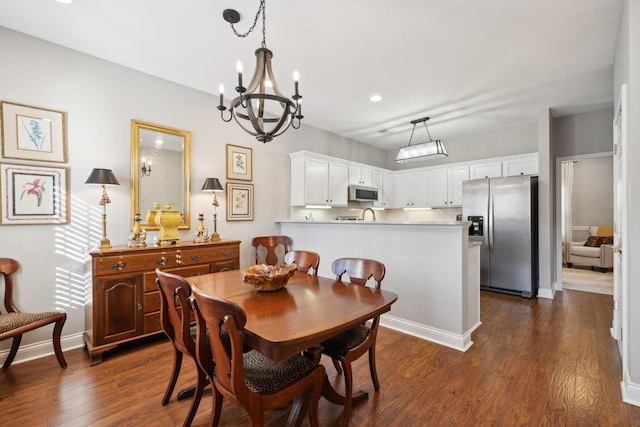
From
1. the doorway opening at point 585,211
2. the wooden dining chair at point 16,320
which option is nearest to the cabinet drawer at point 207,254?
the wooden dining chair at point 16,320

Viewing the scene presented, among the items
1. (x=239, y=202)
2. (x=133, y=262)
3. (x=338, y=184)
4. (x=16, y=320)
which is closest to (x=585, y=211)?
(x=338, y=184)

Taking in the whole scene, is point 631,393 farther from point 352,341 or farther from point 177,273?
point 177,273

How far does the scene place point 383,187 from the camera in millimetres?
6195

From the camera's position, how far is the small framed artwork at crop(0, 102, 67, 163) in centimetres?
246

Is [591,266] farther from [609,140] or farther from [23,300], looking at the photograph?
[23,300]

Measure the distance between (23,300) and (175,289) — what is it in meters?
2.05

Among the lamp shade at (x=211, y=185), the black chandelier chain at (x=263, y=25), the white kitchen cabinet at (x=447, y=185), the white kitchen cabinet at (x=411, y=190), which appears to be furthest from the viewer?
the white kitchen cabinet at (x=411, y=190)

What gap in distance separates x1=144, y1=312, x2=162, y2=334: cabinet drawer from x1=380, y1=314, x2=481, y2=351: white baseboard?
2323mm

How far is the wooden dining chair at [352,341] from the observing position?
1.71 meters

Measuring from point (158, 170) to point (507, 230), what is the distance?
4.96m

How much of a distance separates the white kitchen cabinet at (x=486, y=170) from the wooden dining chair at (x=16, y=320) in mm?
5931

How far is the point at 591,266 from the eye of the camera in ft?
20.2

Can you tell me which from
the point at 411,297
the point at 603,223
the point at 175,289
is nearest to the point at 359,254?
the point at 411,297

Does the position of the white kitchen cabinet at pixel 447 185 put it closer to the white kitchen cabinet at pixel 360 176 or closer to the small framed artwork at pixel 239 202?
the white kitchen cabinet at pixel 360 176
